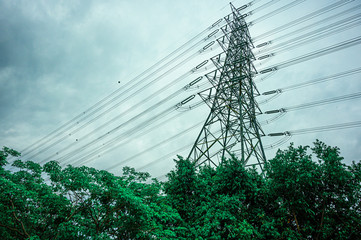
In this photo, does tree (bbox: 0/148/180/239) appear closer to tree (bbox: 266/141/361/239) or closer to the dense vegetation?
the dense vegetation

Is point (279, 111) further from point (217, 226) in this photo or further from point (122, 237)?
point (122, 237)

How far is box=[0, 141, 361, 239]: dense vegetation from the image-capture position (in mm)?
9969

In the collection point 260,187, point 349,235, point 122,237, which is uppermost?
point 260,187

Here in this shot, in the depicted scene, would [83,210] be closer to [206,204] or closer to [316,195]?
[206,204]

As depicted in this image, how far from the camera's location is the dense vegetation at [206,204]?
9.97 meters

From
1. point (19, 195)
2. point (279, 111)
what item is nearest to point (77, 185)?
point (19, 195)

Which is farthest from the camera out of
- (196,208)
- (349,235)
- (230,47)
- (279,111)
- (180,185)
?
(230,47)

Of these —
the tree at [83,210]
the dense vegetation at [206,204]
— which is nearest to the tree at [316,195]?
the dense vegetation at [206,204]

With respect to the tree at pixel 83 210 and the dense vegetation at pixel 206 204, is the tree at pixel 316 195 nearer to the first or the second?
the dense vegetation at pixel 206 204

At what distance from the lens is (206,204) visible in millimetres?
12570

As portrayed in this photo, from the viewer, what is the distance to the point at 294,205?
1057 cm

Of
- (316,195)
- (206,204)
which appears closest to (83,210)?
(206,204)

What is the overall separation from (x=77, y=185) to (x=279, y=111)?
60.8ft

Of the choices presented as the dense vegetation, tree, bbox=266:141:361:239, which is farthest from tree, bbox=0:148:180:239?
tree, bbox=266:141:361:239
